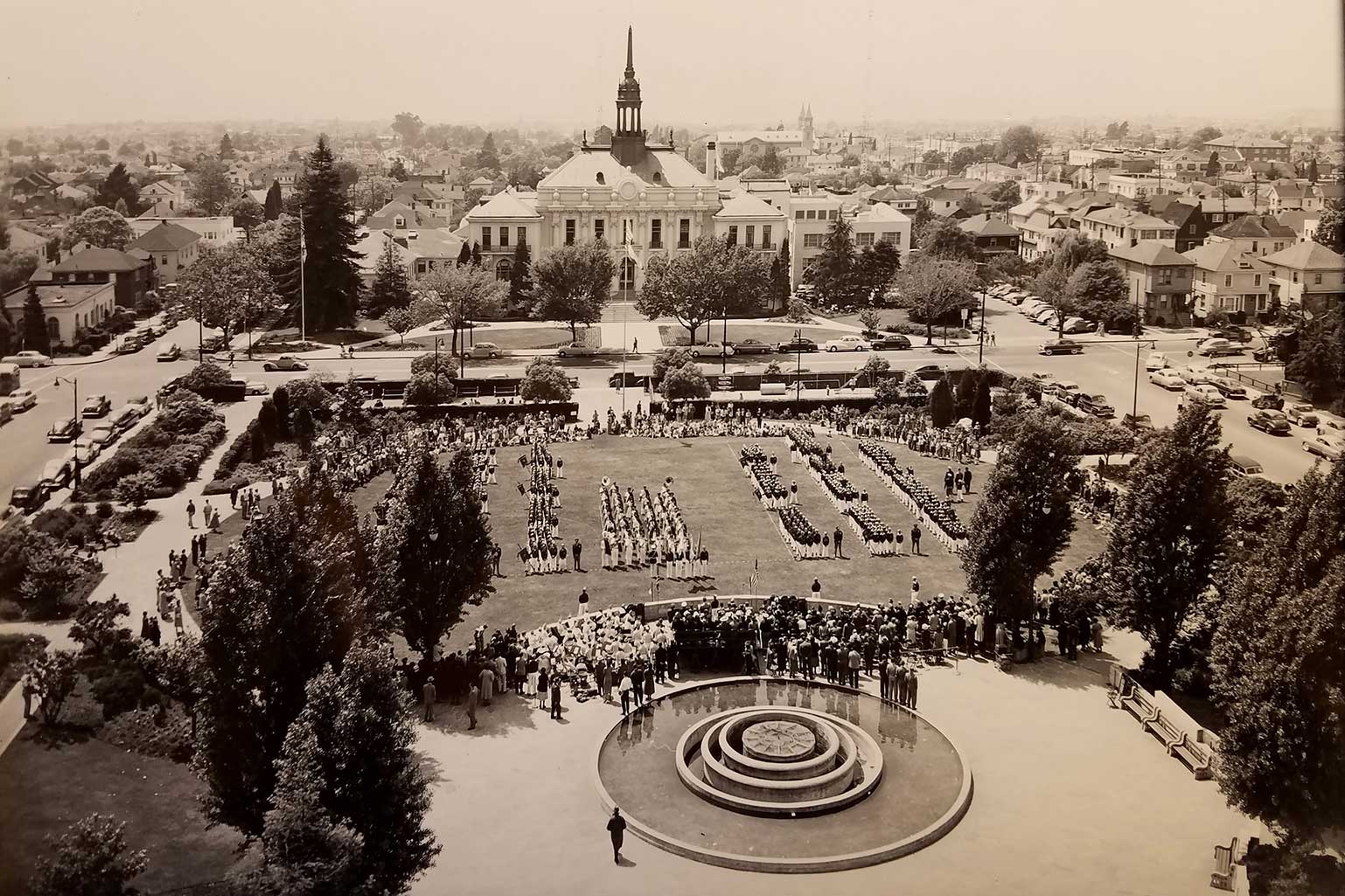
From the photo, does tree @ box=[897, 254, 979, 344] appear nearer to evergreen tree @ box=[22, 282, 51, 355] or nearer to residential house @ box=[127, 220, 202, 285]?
evergreen tree @ box=[22, 282, 51, 355]

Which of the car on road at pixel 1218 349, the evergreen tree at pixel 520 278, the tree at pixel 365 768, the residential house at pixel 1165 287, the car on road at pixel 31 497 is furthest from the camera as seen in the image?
the residential house at pixel 1165 287

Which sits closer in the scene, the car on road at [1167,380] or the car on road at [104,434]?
the car on road at [104,434]

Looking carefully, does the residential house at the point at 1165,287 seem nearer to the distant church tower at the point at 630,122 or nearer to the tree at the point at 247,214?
the distant church tower at the point at 630,122

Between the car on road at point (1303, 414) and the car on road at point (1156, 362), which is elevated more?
the car on road at point (1156, 362)

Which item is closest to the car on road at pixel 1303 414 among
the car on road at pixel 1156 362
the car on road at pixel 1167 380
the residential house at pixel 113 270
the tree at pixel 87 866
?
the car on road at pixel 1167 380

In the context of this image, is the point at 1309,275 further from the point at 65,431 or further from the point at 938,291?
the point at 65,431

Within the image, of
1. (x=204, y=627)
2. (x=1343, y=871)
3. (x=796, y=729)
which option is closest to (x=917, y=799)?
(x=796, y=729)

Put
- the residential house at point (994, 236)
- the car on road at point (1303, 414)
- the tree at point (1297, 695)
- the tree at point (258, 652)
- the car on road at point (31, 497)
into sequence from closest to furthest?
the tree at point (258, 652)
the tree at point (1297, 695)
the car on road at point (31, 497)
the car on road at point (1303, 414)
the residential house at point (994, 236)
